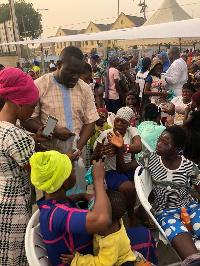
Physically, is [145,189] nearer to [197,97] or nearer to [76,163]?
[76,163]

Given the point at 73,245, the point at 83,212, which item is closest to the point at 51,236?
the point at 73,245

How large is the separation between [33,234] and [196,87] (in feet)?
12.0

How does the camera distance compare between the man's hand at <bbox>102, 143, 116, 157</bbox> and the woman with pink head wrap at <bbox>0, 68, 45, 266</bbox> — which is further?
the man's hand at <bbox>102, 143, 116, 157</bbox>

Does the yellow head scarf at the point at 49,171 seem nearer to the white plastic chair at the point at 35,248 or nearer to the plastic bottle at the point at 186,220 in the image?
the white plastic chair at the point at 35,248

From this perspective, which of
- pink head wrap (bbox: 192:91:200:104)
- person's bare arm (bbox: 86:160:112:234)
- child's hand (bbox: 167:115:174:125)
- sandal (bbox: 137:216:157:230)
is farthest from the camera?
child's hand (bbox: 167:115:174:125)

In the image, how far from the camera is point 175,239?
1809 millimetres

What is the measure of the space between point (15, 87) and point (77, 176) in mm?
1070

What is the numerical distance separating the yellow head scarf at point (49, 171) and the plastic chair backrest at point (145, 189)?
0.80 m

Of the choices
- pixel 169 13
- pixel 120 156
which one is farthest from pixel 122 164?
pixel 169 13

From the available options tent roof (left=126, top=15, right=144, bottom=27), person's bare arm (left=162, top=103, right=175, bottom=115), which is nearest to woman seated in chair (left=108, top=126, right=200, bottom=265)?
person's bare arm (left=162, top=103, right=175, bottom=115)

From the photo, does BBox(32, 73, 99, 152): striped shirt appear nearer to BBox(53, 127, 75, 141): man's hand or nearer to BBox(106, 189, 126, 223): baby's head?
BBox(53, 127, 75, 141): man's hand

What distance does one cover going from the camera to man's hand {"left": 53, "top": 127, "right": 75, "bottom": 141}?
208 centimetres

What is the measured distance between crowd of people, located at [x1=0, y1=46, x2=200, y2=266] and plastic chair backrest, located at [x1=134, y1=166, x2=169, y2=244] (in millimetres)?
61

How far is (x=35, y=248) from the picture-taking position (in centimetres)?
144
